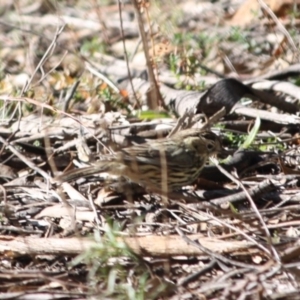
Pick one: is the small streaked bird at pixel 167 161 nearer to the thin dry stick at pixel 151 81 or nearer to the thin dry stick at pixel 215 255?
the thin dry stick at pixel 215 255

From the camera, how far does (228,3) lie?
9648 millimetres

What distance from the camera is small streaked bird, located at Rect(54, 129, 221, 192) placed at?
5.39 m

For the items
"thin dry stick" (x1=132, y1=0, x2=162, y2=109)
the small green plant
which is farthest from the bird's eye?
the small green plant

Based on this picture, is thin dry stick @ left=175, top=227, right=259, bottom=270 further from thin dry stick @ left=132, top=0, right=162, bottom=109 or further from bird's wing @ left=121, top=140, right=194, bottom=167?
thin dry stick @ left=132, top=0, right=162, bottom=109

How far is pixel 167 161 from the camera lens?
572 cm

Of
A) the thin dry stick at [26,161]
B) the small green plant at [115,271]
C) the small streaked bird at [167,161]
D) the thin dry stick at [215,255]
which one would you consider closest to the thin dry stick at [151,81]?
the small streaked bird at [167,161]

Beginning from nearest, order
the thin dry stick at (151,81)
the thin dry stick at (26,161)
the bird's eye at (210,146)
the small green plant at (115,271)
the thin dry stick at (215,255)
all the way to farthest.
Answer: the small green plant at (115,271)
the thin dry stick at (215,255)
the thin dry stick at (26,161)
the bird's eye at (210,146)
the thin dry stick at (151,81)

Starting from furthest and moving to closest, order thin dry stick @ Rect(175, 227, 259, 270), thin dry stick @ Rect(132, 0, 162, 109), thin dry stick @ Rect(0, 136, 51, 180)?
thin dry stick @ Rect(132, 0, 162, 109), thin dry stick @ Rect(0, 136, 51, 180), thin dry stick @ Rect(175, 227, 259, 270)

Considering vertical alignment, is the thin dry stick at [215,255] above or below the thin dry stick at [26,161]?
below

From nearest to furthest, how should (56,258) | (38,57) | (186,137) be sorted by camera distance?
(56,258) → (186,137) → (38,57)

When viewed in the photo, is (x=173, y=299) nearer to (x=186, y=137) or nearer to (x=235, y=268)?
(x=235, y=268)

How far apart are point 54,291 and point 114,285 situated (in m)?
0.39

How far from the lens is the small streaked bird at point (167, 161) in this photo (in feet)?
17.7

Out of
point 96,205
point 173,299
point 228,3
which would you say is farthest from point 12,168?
point 228,3
